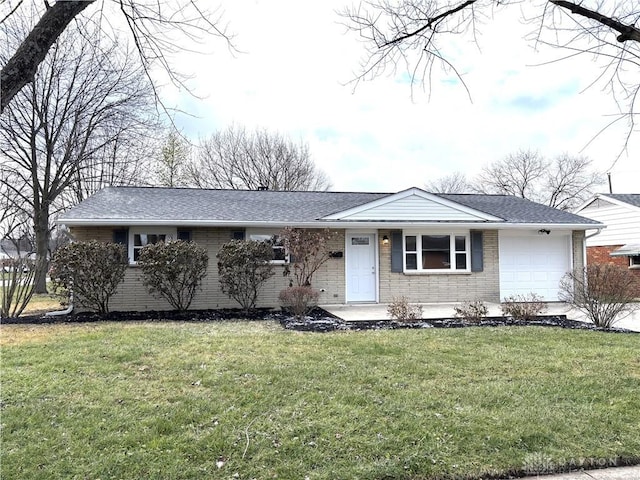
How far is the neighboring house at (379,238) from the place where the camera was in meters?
11.4

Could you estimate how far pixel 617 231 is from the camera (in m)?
17.9

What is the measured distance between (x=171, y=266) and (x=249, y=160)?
20227mm

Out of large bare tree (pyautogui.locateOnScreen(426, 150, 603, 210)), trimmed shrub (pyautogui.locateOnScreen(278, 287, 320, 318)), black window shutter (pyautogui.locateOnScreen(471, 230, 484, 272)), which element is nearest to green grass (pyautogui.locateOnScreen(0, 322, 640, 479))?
trimmed shrub (pyautogui.locateOnScreen(278, 287, 320, 318))

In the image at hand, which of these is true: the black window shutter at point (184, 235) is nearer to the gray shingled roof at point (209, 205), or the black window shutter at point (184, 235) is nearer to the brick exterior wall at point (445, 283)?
the gray shingled roof at point (209, 205)

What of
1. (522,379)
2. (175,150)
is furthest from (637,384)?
(175,150)

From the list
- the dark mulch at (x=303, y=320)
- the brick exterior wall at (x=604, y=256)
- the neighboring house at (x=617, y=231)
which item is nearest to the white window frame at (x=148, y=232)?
the dark mulch at (x=303, y=320)

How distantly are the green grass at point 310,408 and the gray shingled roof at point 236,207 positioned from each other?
5169 mm

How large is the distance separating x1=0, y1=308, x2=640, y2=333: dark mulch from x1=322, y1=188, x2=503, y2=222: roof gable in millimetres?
3504

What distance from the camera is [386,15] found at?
450 centimetres

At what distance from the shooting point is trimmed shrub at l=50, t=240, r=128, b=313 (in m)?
9.55

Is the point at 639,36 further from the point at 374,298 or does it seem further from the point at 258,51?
the point at 374,298

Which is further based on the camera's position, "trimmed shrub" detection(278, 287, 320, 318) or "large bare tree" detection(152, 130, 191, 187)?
"large bare tree" detection(152, 130, 191, 187)

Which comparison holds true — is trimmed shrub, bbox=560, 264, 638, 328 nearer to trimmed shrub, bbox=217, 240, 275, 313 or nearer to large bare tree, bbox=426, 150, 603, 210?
trimmed shrub, bbox=217, 240, 275, 313

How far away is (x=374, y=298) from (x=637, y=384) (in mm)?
8206
